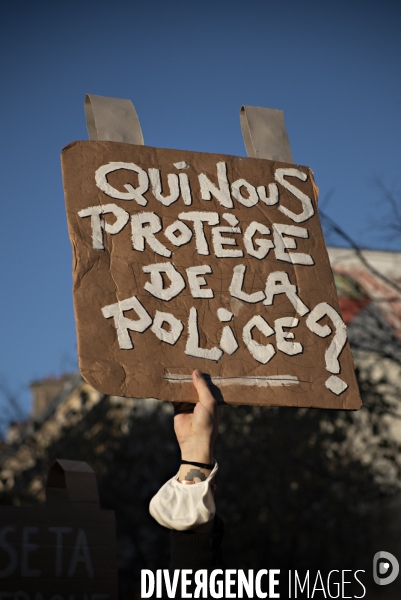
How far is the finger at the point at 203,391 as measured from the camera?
7.70 feet

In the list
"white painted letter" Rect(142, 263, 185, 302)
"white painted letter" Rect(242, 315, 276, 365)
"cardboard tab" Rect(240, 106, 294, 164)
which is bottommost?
"white painted letter" Rect(242, 315, 276, 365)

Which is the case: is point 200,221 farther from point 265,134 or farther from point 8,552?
point 8,552

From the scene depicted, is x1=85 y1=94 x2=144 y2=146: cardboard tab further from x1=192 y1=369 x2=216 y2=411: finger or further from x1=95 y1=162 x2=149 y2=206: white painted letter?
x1=192 y1=369 x2=216 y2=411: finger

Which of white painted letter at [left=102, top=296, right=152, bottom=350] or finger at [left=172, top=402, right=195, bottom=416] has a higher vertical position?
white painted letter at [left=102, top=296, right=152, bottom=350]

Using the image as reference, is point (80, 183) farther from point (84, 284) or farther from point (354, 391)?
point (354, 391)

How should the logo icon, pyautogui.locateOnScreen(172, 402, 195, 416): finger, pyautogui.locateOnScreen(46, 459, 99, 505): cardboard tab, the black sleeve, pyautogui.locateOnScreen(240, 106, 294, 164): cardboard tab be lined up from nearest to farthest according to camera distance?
the black sleeve → pyautogui.locateOnScreen(172, 402, 195, 416): finger → pyautogui.locateOnScreen(240, 106, 294, 164): cardboard tab → pyautogui.locateOnScreen(46, 459, 99, 505): cardboard tab → the logo icon

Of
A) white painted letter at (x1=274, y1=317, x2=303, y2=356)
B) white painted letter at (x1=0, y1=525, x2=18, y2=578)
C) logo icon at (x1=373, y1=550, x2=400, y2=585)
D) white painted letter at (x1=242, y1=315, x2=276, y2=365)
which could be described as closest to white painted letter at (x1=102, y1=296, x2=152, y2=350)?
white painted letter at (x1=242, y1=315, x2=276, y2=365)

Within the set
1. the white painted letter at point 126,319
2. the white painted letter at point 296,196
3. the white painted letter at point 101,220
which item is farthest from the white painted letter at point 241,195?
the white painted letter at point 126,319

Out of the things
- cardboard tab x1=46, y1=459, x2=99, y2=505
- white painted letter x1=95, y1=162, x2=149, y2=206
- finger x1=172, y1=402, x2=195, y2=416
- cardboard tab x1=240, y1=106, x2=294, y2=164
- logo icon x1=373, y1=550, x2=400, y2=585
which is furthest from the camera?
logo icon x1=373, y1=550, x2=400, y2=585

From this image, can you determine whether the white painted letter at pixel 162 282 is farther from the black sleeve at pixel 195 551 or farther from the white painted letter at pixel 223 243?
the black sleeve at pixel 195 551

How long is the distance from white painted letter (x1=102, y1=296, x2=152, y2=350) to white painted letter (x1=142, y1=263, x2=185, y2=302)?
0.25 feet

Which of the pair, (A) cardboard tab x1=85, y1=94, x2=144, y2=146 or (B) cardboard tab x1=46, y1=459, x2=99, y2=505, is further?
(B) cardboard tab x1=46, y1=459, x2=99, y2=505

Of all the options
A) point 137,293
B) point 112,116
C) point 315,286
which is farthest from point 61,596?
point 112,116

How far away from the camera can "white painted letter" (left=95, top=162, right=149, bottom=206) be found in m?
2.69
